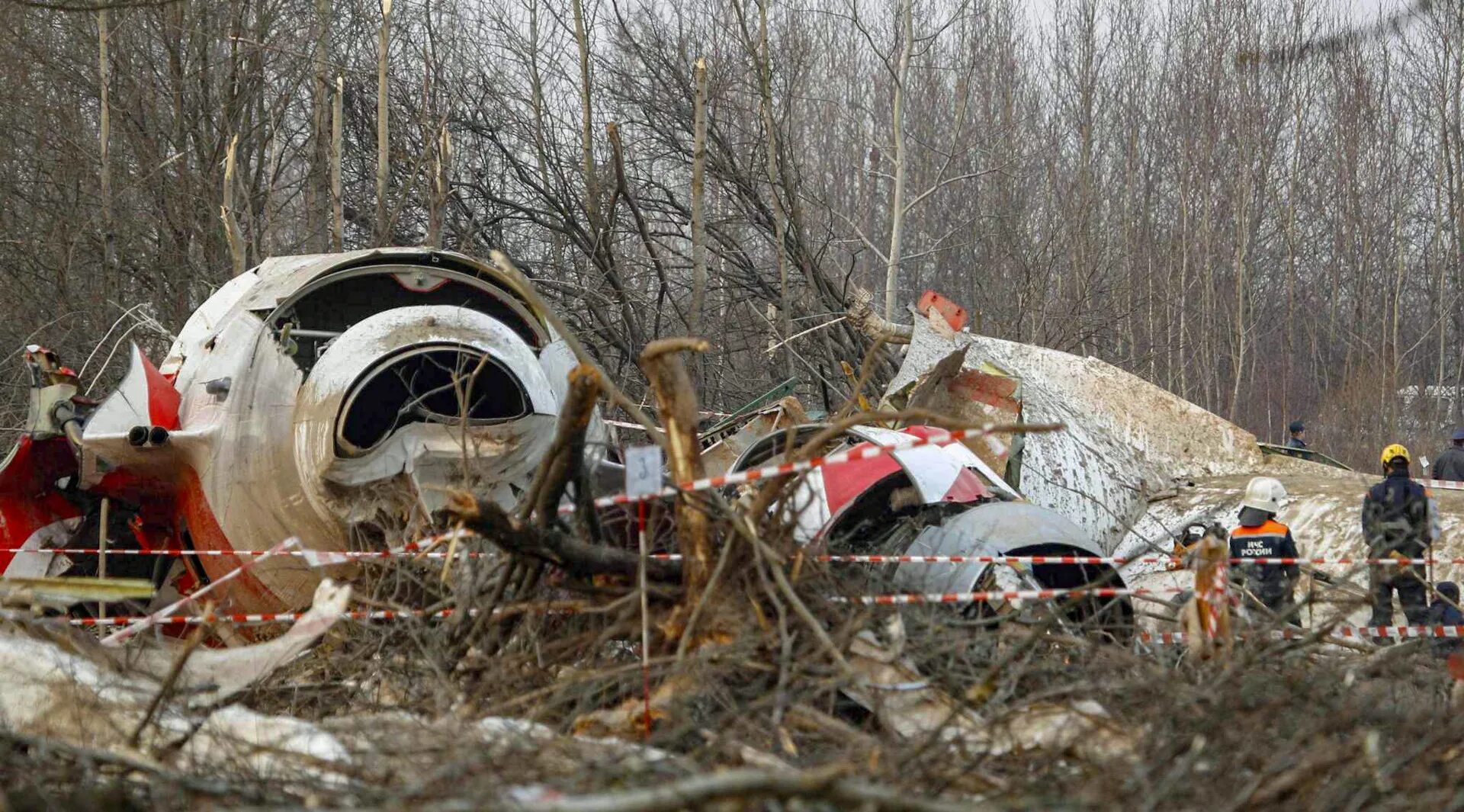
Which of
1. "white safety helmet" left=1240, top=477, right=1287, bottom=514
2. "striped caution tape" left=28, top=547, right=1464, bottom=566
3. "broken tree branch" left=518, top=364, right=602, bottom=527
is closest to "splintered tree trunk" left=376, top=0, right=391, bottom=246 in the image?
"striped caution tape" left=28, top=547, right=1464, bottom=566

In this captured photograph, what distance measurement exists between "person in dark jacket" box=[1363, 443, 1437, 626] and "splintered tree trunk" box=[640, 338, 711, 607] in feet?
13.4

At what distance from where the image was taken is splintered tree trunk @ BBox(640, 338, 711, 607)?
456 centimetres

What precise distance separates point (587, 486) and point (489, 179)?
442 inches

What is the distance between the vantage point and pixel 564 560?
4.65 m

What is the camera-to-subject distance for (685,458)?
15.2 ft

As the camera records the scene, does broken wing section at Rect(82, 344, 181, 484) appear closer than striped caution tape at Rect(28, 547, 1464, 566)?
No

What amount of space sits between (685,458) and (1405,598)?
4.74m

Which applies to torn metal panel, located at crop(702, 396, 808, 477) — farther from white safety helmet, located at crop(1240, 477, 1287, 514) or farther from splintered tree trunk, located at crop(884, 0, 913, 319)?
splintered tree trunk, located at crop(884, 0, 913, 319)

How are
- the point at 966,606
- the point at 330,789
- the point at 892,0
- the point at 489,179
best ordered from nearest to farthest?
the point at 330,789 → the point at 966,606 → the point at 489,179 → the point at 892,0

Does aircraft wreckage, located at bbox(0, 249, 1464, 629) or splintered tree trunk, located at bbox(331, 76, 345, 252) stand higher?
splintered tree trunk, located at bbox(331, 76, 345, 252)

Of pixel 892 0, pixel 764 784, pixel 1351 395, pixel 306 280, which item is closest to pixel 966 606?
pixel 764 784

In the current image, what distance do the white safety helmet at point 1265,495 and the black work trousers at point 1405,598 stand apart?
1.94ft

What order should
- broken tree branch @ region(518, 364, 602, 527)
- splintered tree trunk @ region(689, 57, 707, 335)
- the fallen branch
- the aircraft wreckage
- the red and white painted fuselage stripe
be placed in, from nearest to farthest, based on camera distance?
1. the fallen branch
2. broken tree branch @ region(518, 364, 602, 527)
3. the red and white painted fuselage stripe
4. the aircraft wreckage
5. splintered tree trunk @ region(689, 57, 707, 335)

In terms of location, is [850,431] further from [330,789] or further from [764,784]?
[764,784]
